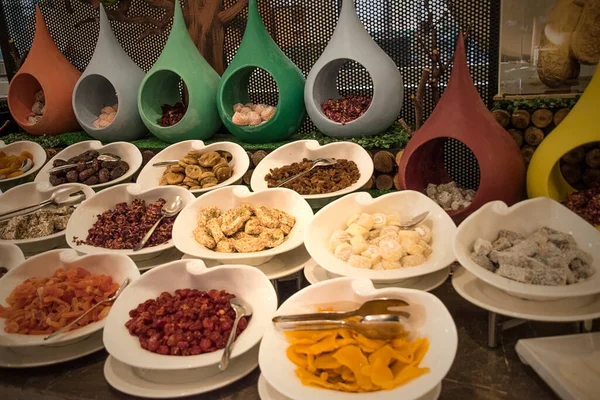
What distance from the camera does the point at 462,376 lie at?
51.9 inches

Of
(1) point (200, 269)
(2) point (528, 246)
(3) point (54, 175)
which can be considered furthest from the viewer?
(3) point (54, 175)

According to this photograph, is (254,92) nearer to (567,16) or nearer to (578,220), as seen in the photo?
(567,16)

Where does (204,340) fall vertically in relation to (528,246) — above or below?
below

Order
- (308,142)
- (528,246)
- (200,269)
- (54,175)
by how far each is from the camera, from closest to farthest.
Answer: (528,246), (200,269), (308,142), (54,175)

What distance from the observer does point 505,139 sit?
1.85m

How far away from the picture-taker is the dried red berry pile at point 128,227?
77.6 inches

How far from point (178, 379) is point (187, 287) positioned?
0.36m

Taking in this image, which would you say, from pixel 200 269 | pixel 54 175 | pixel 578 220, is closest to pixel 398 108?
pixel 578 220

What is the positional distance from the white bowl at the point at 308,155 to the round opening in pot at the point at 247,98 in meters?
0.23

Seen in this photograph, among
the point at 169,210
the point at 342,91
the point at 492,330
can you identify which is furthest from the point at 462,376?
the point at 342,91

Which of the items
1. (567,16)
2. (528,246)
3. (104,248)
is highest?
(567,16)

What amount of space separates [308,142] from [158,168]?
0.74 meters

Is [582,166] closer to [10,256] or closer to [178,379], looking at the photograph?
[178,379]

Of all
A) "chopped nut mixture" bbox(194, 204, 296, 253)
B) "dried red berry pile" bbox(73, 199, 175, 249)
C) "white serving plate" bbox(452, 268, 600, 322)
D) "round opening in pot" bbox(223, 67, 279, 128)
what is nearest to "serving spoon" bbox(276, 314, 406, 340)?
"white serving plate" bbox(452, 268, 600, 322)
